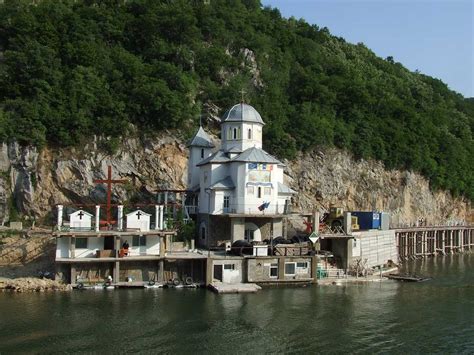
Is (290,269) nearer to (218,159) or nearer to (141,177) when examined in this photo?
(218,159)

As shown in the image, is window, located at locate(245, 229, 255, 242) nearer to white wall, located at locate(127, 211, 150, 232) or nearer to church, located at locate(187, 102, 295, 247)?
church, located at locate(187, 102, 295, 247)

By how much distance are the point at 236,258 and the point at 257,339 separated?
14295 mm

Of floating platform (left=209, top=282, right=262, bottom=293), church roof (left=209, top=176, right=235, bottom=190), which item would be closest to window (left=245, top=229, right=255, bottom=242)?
church roof (left=209, top=176, right=235, bottom=190)

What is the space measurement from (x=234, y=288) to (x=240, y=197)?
1098cm

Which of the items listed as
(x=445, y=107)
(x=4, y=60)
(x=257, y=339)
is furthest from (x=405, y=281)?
(x=445, y=107)

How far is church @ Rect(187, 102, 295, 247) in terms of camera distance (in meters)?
50.0

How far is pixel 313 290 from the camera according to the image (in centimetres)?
4306

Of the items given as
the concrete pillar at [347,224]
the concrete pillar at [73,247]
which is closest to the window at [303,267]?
the concrete pillar at [347,224]

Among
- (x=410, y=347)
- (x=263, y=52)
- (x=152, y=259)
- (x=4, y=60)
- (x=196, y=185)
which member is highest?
(x=263, y=52)

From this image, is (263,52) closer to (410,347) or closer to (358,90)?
(358,90)

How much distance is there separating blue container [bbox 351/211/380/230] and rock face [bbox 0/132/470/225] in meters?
8.34

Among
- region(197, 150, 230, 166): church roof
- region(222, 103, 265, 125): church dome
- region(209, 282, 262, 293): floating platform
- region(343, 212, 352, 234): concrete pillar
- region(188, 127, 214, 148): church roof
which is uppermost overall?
region(222, 103, 265, 125): church dome

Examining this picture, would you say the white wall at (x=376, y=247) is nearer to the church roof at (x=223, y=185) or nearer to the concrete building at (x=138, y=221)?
the church roof at (x=223, y=185)

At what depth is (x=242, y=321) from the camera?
33.1 m
